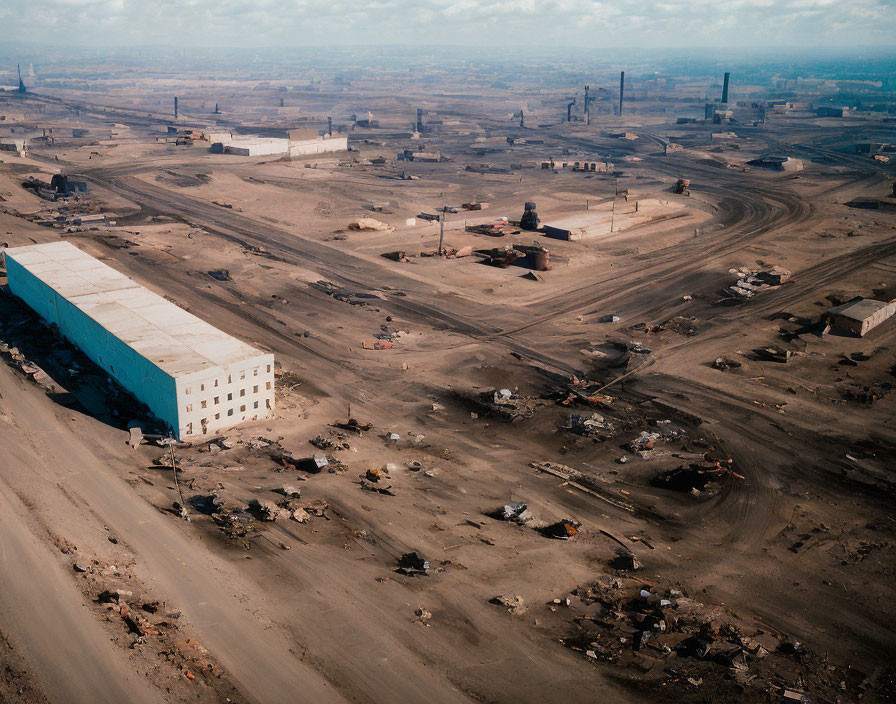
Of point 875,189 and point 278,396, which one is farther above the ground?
point 875,189

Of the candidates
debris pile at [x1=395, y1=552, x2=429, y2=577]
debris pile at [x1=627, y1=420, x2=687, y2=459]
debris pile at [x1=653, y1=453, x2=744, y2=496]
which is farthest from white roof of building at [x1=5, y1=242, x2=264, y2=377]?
debris pile at [x1=653, y1=453, x2=744, y2=496]

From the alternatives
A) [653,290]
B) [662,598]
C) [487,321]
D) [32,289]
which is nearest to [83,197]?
[32,289]

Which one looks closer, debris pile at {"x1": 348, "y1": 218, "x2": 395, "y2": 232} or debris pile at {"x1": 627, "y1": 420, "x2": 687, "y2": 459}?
debris pile at {"x1": 627, "y1": 420, "x2": 687, "y2": 459}

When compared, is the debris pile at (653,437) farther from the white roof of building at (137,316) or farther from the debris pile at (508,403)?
the white roof of building at (137,316)

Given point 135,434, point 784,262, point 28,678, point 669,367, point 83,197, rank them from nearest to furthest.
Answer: point 28,678 → point 135,434 → point 669,367 → point 784,262 → point 83,197

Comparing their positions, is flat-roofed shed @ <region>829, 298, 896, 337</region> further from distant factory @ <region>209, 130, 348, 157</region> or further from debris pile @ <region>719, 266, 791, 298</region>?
distant factory @ <region>209, 130, 348, 157</region>

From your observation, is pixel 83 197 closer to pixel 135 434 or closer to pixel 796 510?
pixel 135 434
